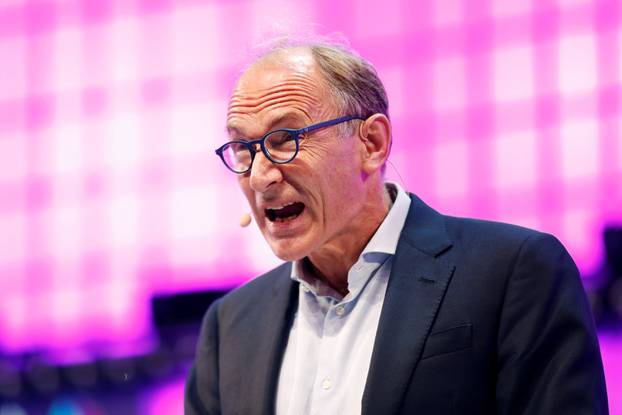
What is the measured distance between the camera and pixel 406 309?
2266 millimetres

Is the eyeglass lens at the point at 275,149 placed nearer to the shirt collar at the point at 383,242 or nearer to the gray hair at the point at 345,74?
the gray hair at the point at 345,74

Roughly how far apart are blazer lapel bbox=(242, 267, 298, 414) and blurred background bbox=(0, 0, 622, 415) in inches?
190

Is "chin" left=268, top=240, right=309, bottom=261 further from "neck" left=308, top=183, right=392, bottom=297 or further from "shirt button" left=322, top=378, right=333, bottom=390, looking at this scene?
"shirt button" left=322, top=378, right=333, bottom=390

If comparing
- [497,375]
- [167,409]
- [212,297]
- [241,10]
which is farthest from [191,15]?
[497,375]

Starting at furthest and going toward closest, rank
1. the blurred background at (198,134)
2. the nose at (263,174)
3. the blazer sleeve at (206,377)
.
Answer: the blurred background at (198,134), the blazer sleeve at (206,377), the nose at (263,174)

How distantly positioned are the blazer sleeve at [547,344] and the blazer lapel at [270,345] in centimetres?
56

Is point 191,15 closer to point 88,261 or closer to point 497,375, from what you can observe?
point 88,261

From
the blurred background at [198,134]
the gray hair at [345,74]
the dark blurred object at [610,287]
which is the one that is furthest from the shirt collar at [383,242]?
the blurred background at [198,134]

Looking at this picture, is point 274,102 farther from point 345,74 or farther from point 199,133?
point 199,133

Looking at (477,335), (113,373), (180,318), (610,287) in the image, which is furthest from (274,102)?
(113,373)

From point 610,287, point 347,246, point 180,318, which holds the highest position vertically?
point 347,246

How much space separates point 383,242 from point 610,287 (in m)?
3.66

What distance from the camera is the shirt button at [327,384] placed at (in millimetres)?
2302

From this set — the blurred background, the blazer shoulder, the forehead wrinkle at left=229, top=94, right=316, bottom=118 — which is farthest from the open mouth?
the blurred background
